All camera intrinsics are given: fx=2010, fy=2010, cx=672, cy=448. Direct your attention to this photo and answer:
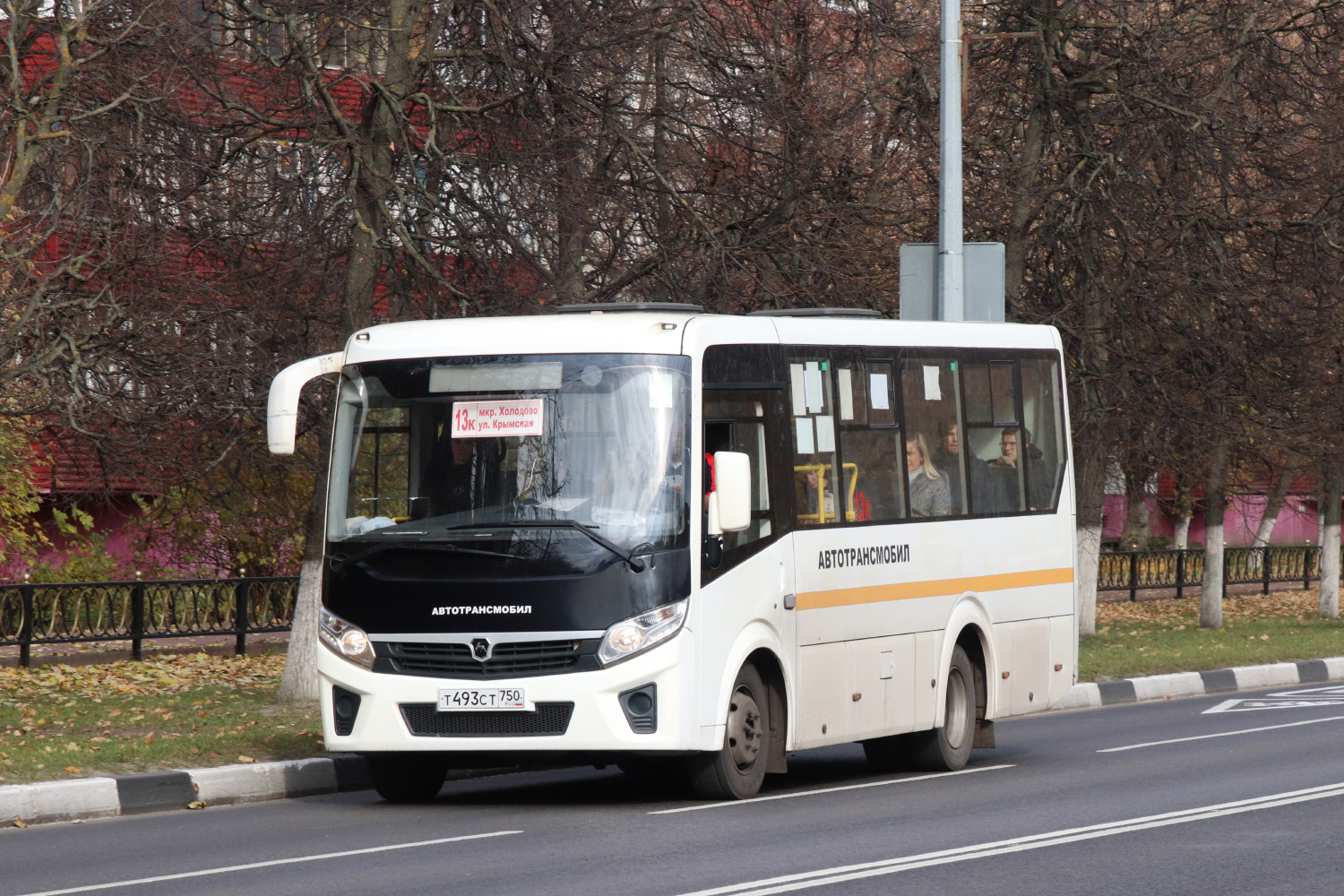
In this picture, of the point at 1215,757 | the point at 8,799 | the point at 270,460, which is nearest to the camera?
the point at 8,799

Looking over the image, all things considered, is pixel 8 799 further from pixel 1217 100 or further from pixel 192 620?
pixel 1217 100

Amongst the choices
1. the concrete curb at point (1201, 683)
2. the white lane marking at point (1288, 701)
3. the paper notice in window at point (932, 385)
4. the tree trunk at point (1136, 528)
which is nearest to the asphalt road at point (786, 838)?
the paper notice in window at point (932, 385)

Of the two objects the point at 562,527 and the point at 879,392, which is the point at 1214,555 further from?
the point at 562,527

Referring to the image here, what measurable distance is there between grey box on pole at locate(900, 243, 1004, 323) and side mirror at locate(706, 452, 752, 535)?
6.73m

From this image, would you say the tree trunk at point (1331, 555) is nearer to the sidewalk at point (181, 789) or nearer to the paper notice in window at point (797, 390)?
the paper notice in window at point (797, 390)

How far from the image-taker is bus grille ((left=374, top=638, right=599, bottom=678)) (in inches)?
419

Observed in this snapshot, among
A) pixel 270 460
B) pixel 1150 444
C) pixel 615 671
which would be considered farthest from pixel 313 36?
pixel 1150 444

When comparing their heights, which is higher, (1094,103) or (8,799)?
(1094,103)

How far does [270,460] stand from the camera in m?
17.6

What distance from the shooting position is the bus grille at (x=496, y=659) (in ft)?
34.9

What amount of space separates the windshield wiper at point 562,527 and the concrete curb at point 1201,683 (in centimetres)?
831

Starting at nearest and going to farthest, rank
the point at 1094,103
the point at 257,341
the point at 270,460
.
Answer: the point at 257,341 → the point at 270,460 → the point at 1094,103

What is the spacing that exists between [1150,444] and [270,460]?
10.6m

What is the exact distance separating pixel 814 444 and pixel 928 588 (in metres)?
1.50
